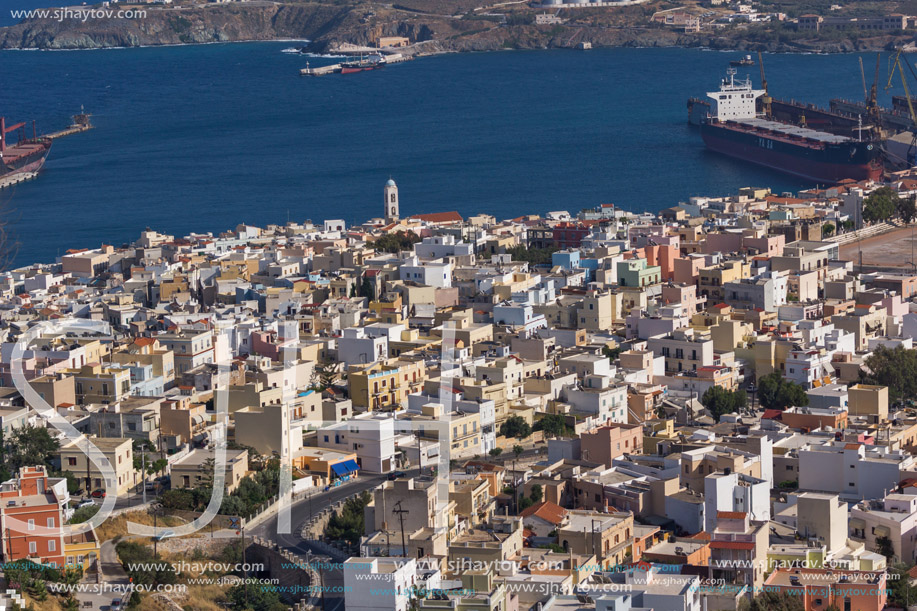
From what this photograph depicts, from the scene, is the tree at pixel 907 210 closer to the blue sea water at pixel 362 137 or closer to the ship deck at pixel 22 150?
the blue sea water at pixel 362 137

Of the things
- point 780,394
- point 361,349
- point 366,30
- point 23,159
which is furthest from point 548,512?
point 366,30

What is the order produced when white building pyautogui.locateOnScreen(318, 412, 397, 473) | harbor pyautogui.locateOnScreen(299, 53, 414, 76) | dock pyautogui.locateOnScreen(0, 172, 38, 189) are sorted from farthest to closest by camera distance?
harbor pyautogui.locateOnScreen(299, 53, 414, 76)
dock pyautogui.locateOnScreen(0, 172, 38, 189)
white building pyautogui.locateOnScreen(318, 412, 397, 473)

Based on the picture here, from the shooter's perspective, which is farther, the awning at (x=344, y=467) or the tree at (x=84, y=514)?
the awning at (x=344, y=467)

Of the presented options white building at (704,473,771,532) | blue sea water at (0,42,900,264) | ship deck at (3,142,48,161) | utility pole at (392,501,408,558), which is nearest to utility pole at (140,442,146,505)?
utility pole at (392,501,408,558)

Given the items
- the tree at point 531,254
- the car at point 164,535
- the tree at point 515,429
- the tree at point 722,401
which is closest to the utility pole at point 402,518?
the car at point 164,535

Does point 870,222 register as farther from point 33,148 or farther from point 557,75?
point 557,75

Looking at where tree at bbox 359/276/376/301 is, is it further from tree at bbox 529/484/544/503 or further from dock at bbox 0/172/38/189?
dock at bbox 0/172/38/189

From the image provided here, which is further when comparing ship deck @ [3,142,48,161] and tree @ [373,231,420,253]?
ship deck @ [3,142,48,161]
